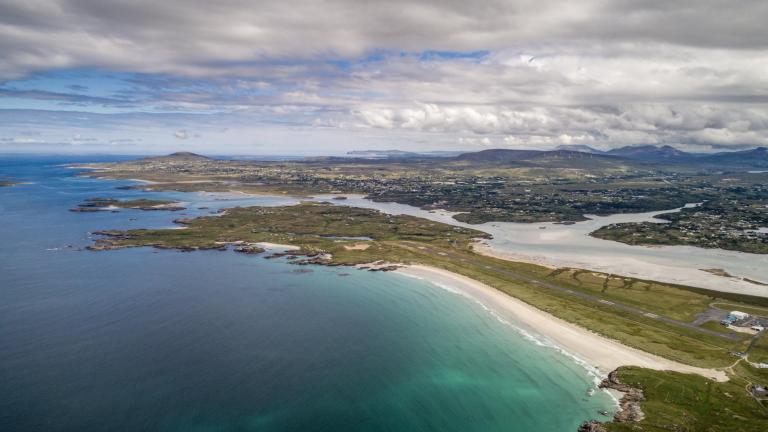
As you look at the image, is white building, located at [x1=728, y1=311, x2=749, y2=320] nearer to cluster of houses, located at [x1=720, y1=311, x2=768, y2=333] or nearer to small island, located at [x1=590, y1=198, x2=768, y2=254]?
cluster of houses, located at [x1=720, y1=311, x2=768, y2=333]

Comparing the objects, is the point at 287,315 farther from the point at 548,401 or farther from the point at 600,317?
the point at 600,317

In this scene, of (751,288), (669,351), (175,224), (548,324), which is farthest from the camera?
(175,224)

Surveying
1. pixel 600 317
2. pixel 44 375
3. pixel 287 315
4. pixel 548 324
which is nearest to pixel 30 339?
pixel 44 375

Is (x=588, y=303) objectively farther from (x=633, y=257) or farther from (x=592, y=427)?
(x=633, y=257)

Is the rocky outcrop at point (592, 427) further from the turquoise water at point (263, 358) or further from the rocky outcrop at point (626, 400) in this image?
the rocky outcrop at point (626, 400)

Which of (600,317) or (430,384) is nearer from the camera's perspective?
(430,384)

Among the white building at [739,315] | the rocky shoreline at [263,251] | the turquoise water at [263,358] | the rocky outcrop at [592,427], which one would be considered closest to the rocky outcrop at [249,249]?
the rocky shoreline at [263,251]
